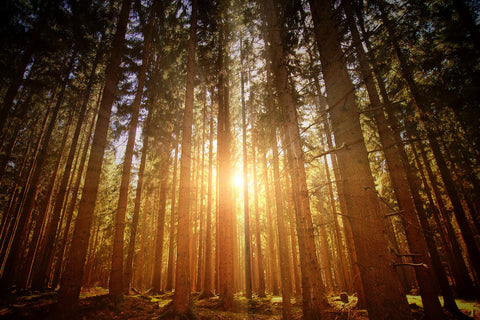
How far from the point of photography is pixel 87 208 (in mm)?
6531

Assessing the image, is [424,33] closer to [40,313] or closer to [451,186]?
[451,186]

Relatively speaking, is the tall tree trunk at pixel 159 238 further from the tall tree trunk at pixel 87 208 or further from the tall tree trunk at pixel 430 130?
the tall tree trunk at pixel 430 130

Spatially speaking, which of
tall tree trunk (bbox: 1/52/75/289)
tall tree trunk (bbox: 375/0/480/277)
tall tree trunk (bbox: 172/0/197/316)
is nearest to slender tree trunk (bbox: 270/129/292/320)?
tall tree trunk (bbox: 172/0/197/316)

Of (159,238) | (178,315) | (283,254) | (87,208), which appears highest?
(87,208)

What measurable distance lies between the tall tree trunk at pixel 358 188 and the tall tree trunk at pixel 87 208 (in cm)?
772

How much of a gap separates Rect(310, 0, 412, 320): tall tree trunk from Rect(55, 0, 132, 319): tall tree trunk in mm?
7721

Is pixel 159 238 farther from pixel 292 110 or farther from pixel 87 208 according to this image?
pixel 292 110

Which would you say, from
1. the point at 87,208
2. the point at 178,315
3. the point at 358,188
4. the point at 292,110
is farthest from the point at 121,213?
the point at 358,188

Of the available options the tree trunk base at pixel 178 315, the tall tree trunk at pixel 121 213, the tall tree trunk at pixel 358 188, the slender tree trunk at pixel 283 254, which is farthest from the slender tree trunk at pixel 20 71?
the tall tree trunk at pixel 358 188

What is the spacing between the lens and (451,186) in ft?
30.7

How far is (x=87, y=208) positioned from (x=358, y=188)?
8146 mm

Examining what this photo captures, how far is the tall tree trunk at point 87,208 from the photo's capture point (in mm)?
5777

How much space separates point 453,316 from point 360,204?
9.02 meters

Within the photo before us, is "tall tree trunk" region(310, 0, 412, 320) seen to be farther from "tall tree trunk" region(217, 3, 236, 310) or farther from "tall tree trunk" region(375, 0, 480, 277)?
"tall tree trunk" region(375, 0, 480, 277)
